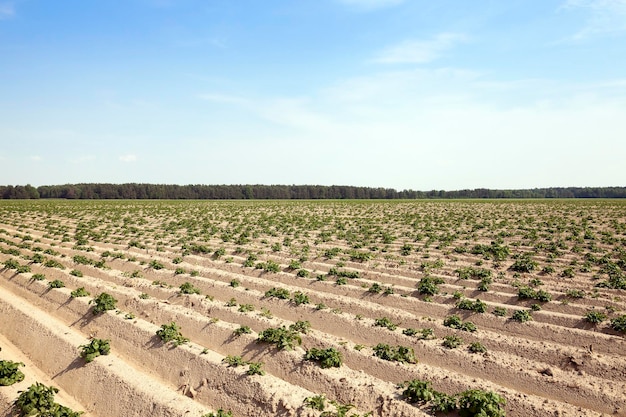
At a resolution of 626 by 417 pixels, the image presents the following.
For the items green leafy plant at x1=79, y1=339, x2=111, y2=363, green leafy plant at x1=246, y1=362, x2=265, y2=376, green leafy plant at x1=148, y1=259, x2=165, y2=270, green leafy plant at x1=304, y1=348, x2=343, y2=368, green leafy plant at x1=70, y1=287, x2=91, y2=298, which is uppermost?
green leafy plant at x1=148, y1=259, x2=165, y2=270

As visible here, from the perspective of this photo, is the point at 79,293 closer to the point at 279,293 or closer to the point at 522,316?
the point at 279,293

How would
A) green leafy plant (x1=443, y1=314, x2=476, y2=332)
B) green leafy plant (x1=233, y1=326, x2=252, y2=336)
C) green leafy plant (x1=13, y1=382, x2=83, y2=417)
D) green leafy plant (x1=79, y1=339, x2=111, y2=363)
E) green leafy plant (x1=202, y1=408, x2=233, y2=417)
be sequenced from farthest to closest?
1. green leafy plant (x1=443, y1=314, x2=476, y2=332)
2. green leafy plant (x1=233, y1=326, x2=252, y2=336)
3. green leafy plant (x1=79, y1=339, x2=111, y2=363)
4. green leafy plant (x1=13, y1=382, x2=83, y2=417)
5. green leafy plant (x1=202, y1=408, x2=233, y2=417)

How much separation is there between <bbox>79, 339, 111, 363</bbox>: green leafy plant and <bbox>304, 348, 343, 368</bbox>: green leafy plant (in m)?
5.36

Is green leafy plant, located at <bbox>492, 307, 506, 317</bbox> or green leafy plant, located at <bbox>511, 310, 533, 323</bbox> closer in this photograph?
green leafy plant, located at <bbox>511, 310, 533, 323</bbox>

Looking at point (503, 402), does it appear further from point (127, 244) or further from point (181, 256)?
point (127, 244)

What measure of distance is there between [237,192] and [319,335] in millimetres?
129250

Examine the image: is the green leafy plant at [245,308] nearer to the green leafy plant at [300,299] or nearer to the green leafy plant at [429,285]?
the green leafy plant at [300,299]

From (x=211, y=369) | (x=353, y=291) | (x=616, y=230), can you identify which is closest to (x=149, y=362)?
(x=211, y=369)

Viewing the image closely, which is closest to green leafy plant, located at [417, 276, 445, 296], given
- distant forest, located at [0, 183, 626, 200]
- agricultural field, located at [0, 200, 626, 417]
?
agricultural field, located at [0, 200, 626, 417]

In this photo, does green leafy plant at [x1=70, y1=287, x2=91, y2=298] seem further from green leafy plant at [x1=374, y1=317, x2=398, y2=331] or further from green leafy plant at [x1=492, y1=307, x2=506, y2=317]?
green leafy plant at [x1=492, y1=307, x2=506, y2=317]

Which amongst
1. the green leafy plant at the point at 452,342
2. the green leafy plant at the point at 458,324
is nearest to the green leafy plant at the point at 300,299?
the green leafy plant at the point at 458,324

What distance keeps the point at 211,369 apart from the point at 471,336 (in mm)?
6714

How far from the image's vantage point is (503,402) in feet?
23.7

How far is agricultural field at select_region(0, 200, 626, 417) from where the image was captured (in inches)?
321
